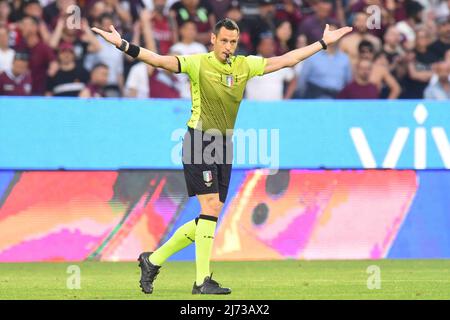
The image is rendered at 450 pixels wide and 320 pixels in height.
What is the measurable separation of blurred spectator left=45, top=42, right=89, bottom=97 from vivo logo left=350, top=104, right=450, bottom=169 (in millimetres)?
4231

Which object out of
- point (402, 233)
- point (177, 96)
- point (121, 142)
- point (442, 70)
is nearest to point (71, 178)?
point (121, 142)

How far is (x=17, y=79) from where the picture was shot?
18656 mm

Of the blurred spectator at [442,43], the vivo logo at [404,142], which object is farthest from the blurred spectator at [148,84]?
the blurred spectator at [442,43]

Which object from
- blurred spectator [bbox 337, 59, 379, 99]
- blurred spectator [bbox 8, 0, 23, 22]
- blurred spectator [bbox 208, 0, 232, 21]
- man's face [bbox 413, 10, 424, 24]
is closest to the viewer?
blurred spectator [bbox 337, 59, 379, 99]

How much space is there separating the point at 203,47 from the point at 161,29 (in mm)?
848

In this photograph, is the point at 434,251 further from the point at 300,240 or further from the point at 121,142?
the point at 121,142

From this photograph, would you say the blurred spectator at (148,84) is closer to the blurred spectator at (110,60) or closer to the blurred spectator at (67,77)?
the blurred spectator at (110,60)

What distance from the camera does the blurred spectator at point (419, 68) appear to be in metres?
20.4

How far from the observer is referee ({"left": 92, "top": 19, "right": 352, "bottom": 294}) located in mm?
11945

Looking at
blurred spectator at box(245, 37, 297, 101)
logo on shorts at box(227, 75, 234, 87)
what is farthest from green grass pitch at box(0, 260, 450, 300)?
blurred spectator at box(245, 37, 297, 101)

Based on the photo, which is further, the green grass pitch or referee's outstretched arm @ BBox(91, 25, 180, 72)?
the green grass pitch

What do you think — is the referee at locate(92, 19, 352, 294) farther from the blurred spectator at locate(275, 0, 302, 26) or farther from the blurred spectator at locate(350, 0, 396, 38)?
the blurred spectator at locate(350, 0, 396, 38)

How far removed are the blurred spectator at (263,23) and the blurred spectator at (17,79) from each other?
12.3 feet

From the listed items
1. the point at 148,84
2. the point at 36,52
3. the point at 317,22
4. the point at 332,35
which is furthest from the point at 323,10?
the point at 332,35
